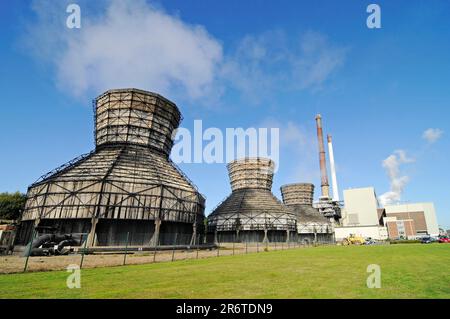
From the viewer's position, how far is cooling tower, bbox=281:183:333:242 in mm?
81250

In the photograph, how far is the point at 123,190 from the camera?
33906 millimetres

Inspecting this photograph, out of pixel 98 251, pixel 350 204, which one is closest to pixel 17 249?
pixel 98 251

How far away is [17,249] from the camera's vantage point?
1224 inches

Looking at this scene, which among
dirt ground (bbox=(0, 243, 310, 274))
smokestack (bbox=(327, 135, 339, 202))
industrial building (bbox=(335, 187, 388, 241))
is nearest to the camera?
dirt ground (bbox=(0, 243, 310, 274))

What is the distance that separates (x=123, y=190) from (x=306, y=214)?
224ft

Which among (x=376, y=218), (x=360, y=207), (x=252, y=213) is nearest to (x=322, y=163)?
(x=360, y=207)

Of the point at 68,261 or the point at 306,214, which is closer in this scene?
the point at 68,261

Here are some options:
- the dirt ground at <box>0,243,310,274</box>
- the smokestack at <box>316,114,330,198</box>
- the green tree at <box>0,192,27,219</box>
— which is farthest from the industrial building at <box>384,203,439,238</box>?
the green tree at <box>0,192,27,219</box>

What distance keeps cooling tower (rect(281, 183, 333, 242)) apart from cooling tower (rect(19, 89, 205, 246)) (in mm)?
49238

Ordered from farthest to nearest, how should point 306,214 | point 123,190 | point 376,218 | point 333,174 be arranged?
point 333,174, point 376,218, point 306,214, point 123,190

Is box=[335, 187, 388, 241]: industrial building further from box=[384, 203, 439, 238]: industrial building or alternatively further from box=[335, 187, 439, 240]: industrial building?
box=[384, 203, 439, 238]: industrial building

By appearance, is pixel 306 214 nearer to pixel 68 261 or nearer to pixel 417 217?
pixel 68 261

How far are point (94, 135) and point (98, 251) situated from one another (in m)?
26.5
